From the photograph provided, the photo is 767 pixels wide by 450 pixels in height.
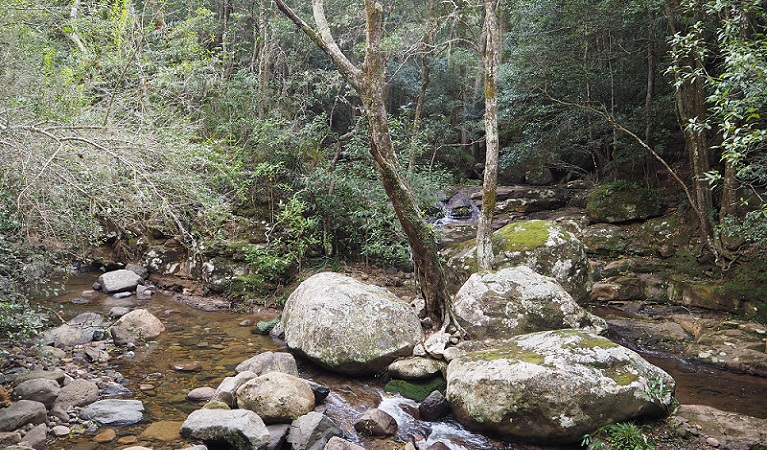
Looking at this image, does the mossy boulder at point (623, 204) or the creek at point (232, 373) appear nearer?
the creek at point (232, 373)

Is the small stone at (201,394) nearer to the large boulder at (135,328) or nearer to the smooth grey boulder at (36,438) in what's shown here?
the smooth grey boulder at (36,438)

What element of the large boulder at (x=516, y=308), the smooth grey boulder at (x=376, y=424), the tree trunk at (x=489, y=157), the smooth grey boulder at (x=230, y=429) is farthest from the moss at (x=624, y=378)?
the smooth grey boulder at (x=230, y=429)

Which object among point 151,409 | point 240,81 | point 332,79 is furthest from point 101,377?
point 332,79

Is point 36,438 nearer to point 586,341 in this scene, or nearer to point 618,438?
point 618,438

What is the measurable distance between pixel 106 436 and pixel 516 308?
17.4 feet

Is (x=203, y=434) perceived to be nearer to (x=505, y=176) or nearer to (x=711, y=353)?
(x=711, y=353)

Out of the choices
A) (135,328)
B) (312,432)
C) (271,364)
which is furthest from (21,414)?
(135,328)

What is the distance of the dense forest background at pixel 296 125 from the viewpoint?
5.41 meters

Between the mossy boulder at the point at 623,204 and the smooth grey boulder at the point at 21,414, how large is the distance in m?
13.0

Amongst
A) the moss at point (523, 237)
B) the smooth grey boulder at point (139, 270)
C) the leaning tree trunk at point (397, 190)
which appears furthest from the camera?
the smooth grey boulder at point (139, 270)

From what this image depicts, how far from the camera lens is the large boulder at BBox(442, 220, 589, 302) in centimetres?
877

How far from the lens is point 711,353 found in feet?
24.5

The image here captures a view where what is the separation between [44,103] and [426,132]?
7576mm

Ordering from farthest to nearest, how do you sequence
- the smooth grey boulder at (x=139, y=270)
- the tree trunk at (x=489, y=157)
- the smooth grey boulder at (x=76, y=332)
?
1. the smooth grey boulder at (x=139, y=270)
2. the tree trunk at (x=489, y=157)
3. the smooth grey boulder at (x=76, y=332)
